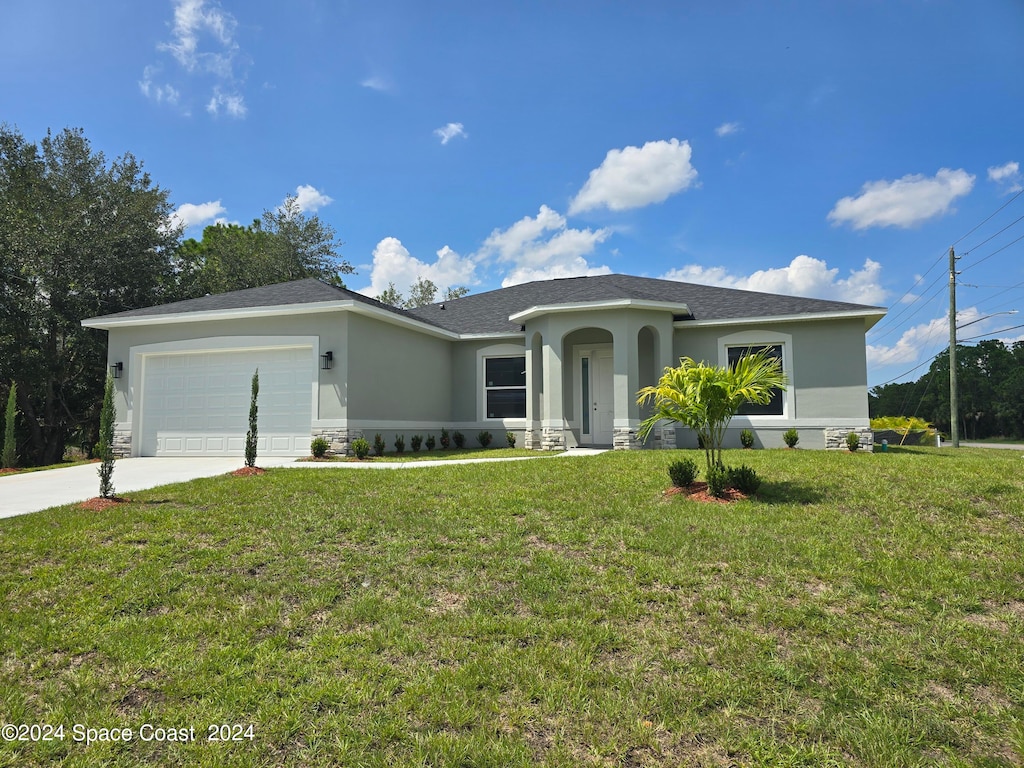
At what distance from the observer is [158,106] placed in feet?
53.3

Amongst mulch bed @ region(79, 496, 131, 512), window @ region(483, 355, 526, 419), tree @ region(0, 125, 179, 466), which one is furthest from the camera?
tree @ region(0, 125, 179, 466)

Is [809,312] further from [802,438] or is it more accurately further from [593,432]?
[593,432]

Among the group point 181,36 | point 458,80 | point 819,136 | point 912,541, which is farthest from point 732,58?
point 181,36

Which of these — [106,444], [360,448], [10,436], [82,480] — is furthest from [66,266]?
[106,444]

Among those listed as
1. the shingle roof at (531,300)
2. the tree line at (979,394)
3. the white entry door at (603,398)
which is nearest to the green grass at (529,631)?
the shingle roof at (531,300)

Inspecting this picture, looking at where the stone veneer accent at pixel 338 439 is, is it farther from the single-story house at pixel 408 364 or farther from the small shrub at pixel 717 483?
the small shrub at pixel 717 483

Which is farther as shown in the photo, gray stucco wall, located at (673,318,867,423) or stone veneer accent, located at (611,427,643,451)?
gray stucco wall, located at (673,318,867,423)

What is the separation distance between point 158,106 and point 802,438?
67.0ft

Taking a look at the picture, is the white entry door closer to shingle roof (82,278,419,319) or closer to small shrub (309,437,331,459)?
shingle roof (82,278,419,319)

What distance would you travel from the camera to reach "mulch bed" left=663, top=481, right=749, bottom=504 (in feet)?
22.3

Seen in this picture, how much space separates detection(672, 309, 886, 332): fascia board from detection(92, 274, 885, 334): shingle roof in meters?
0.09

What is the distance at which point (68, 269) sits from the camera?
64.2ft

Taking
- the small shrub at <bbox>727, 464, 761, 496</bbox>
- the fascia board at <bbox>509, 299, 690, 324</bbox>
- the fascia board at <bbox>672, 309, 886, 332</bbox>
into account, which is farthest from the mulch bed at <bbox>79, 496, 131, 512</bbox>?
the fascia board at <bbox>672, 309, 886, 332</bbox>

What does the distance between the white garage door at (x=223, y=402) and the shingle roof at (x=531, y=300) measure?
1.27 metres
